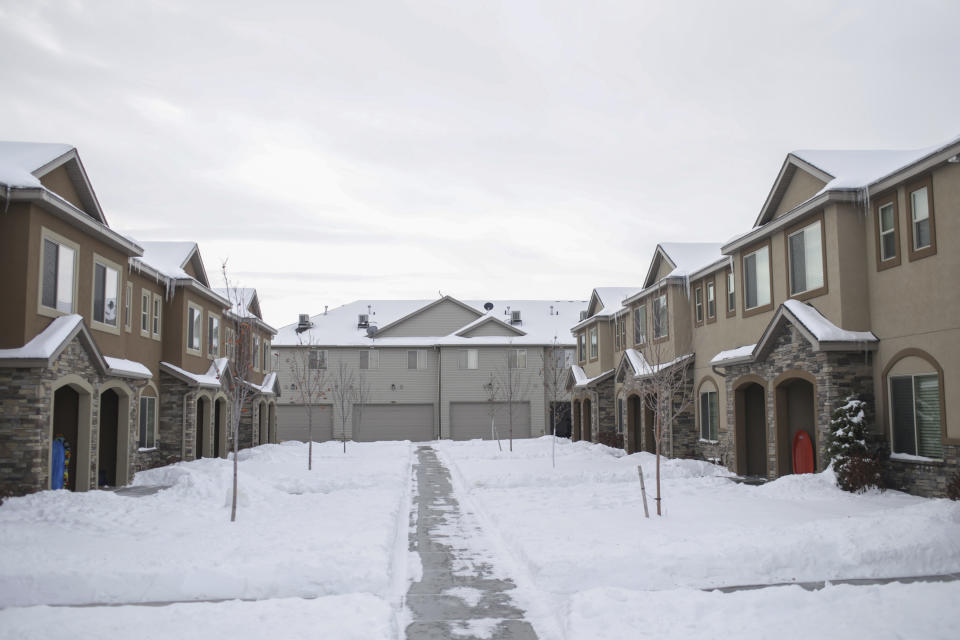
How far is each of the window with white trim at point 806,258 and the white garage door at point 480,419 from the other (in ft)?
88.9

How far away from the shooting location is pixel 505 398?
143ft

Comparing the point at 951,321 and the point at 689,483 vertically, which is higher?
the point at 951,321

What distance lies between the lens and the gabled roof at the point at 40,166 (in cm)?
1469

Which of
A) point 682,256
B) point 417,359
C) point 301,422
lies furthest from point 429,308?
point 682,256

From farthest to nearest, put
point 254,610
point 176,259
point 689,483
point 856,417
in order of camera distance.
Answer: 1. point 176,259
2. point 689,483
3. point 856,417
4. point 254,610

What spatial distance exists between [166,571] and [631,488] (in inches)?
431

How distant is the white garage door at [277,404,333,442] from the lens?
44.6m

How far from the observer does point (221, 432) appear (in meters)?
28.7

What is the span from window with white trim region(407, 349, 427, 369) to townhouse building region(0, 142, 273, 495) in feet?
62.9

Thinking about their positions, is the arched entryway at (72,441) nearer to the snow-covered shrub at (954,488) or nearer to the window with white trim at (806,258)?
the window with white trim at (806,258)

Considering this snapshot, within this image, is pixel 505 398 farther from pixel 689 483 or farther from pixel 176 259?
pixel 689 483

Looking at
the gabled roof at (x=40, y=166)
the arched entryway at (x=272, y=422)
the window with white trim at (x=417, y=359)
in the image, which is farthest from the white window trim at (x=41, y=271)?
the window with white trim at (x=417, y=359)

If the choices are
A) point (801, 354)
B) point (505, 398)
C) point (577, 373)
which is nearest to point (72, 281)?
point (801, 354)

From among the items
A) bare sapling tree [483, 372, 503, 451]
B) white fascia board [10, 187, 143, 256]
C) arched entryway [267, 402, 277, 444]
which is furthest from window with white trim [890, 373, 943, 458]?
arched entryway [267, 402, 277, 444]
